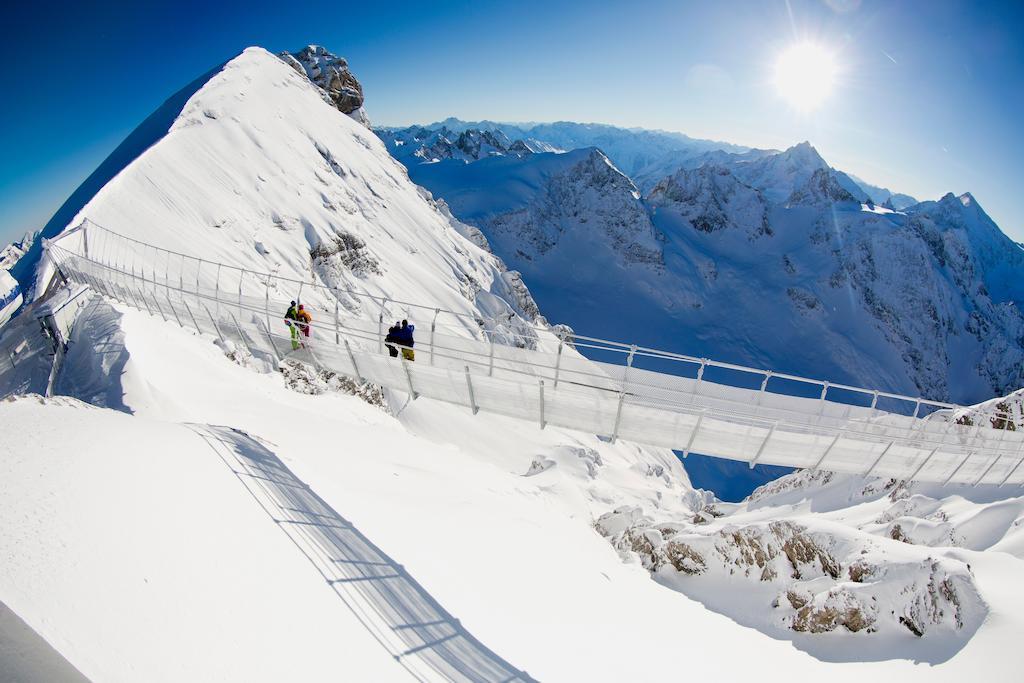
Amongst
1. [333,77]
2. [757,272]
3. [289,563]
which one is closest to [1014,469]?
[289,563]

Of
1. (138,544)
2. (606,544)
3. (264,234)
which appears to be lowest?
(606,544)

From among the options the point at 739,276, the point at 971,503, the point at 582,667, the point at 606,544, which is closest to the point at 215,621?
the point at 582,667

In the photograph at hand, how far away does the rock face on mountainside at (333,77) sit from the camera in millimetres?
90062

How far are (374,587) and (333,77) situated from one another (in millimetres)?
101700

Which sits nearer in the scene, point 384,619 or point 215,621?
point 215,621

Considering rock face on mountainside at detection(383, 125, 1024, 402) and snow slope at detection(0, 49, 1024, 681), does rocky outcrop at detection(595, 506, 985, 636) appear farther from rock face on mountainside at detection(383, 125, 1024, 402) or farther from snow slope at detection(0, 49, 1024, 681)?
rock face on mountainside at detection(383, 125, 1024, 402)

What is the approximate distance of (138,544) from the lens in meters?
5.00

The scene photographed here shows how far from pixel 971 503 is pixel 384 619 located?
59.2ft

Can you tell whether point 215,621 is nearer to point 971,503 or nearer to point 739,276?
point 971,503

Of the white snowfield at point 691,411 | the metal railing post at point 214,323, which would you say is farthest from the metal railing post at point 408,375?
the metal railing post at point 214,323

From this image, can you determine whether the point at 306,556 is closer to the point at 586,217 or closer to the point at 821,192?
the point at 586,217

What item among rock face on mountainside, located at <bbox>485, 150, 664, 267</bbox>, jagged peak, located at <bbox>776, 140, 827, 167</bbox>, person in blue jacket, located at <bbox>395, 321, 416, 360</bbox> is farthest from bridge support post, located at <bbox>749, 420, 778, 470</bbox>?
jagged peak, located at <bbox>776, 140, 827, 167</bbox>

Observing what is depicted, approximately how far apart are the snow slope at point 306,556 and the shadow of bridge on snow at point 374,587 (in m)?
0.04

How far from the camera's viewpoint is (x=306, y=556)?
683 centimetres
